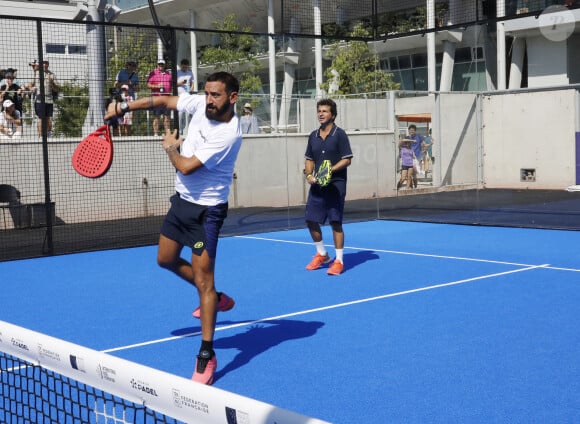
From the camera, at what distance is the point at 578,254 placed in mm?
10836

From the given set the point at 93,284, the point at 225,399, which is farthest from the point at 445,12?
the point at 225,399

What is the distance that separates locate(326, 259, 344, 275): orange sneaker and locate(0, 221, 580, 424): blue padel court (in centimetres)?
8

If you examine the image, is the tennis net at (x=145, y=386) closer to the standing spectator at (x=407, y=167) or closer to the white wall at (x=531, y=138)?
the standing spectator at (x=407, y=167)

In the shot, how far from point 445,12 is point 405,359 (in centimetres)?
2673

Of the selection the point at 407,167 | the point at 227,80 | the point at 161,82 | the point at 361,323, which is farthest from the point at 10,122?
the point at 227,80

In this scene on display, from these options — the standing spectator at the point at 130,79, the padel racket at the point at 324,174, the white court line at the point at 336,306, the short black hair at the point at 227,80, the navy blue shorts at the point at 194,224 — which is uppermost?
the standing spectator at the point at 130,79

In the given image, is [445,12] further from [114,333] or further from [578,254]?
[114,333]

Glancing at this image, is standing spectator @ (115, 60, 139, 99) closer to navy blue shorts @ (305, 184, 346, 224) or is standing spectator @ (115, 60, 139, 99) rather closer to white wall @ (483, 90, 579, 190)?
navy blue shorts @ (305, 184, 346, 224)

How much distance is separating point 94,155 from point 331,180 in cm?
459

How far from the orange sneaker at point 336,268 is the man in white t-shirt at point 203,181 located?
12.8 feet

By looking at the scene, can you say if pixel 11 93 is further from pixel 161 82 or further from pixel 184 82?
pixel 161 82

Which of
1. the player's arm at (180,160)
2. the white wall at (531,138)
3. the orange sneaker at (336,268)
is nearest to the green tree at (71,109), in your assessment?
Result: the orange sneaker at (336,268)

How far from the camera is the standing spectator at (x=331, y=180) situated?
9.64 meters

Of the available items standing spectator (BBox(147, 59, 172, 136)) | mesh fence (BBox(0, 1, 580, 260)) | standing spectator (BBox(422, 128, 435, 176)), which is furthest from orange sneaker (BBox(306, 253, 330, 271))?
standing spectator (BBox(422, 128, 435, 176))
